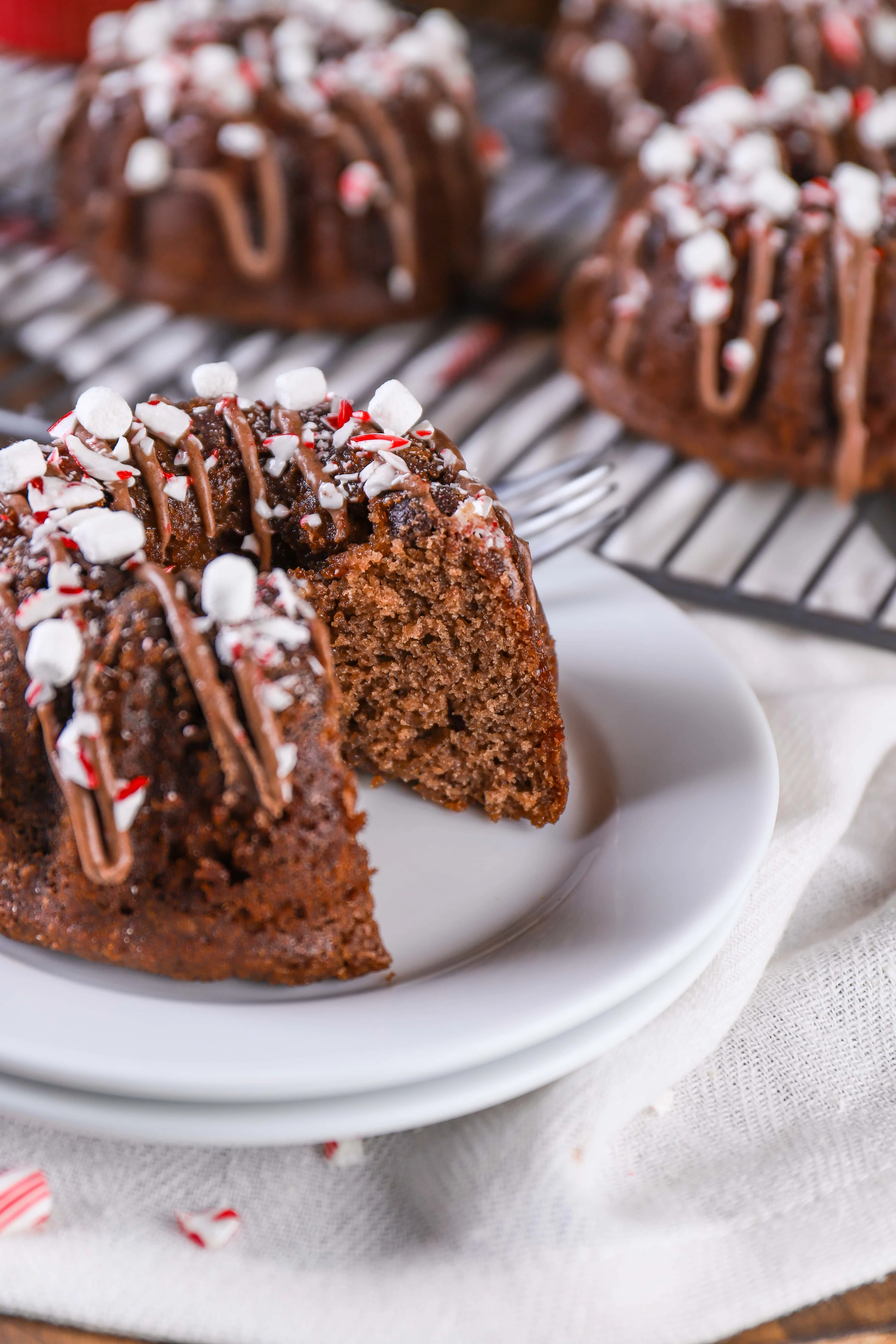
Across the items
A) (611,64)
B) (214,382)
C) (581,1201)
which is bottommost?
(581,1201)

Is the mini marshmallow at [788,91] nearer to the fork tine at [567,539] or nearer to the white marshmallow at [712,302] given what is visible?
the white marshmallow at [712,302]

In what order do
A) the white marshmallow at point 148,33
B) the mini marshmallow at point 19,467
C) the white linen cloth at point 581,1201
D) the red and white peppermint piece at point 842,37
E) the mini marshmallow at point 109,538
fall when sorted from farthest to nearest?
1. the red and white peppermint piece at point 842,37
2. the white marshmallow at point 148,33
3. the mini marshmallow at point 19,467
4. the mini marshmallow at point 109,538
5. the white linen cloth at point 581,1201

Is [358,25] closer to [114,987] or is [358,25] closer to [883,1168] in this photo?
[114,987]

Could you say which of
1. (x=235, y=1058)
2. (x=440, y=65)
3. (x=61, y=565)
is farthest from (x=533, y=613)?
(x=440, y=65)

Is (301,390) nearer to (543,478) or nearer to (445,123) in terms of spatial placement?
(543,478)

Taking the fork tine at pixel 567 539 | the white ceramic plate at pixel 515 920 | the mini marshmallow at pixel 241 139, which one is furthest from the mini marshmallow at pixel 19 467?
the mini marshmallow at pixel 241 139

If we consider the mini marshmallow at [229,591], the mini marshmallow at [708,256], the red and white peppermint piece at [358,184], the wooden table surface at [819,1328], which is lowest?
the wooden table surface at [819,1328]

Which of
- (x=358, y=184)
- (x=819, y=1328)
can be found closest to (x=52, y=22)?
(x=358, y=184)
